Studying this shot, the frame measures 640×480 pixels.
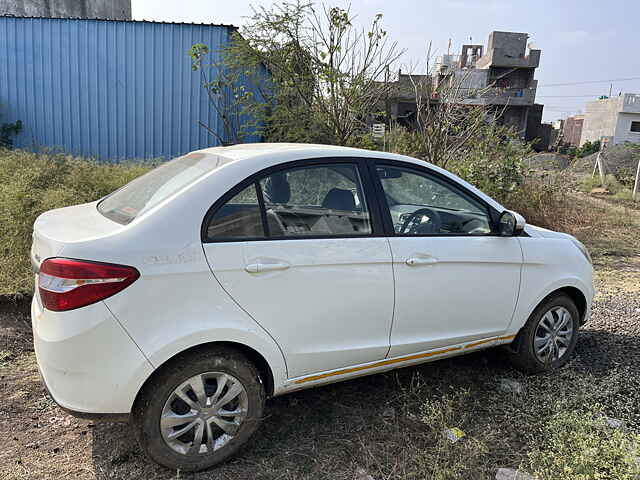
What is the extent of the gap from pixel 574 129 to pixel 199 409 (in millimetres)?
65059

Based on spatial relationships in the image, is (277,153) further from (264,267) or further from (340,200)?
(264,267)

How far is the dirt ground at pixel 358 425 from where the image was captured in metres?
2.72

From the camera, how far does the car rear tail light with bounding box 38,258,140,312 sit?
2270mm

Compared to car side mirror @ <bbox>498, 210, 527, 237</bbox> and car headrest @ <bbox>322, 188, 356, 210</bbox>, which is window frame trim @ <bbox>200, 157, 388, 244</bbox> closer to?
car headrest @ <bbox>322, 188, 356, 210</bbox>

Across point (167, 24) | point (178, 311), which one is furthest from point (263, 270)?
point (167, 24)

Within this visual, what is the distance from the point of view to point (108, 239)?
2352 millimetres

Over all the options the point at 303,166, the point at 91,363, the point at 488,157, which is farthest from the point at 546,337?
the point at 488,157

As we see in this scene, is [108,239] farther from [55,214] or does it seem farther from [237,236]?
[55,214]

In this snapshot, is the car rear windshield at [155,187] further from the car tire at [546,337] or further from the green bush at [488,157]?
the green bush at [488,157]

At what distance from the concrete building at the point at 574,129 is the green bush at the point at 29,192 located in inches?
2295

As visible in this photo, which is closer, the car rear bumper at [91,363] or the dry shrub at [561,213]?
the car rear bumper at [91,363]

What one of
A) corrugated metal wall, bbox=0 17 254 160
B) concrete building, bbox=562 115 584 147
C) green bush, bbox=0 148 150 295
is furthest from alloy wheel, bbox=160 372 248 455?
concrete building, bbox=562 115 584 147

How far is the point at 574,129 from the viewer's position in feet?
192

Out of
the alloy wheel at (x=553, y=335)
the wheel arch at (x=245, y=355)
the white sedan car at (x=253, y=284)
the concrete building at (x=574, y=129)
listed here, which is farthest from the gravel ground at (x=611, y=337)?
the concrete building at (x=574, y=129)
